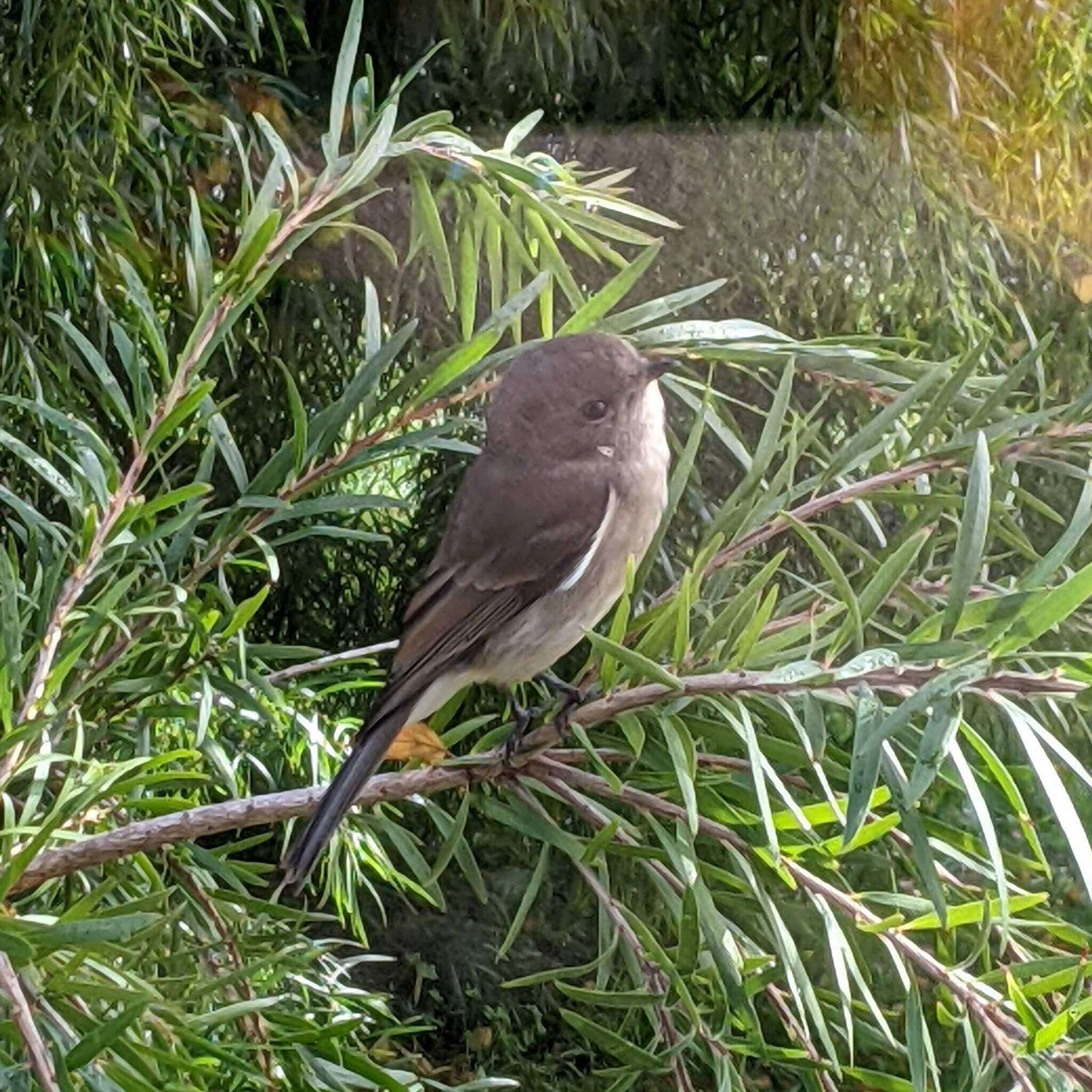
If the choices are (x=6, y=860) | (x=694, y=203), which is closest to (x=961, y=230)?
(x=694, y=203)

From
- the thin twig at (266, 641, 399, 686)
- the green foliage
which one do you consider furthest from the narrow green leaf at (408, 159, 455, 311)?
the thin twig at (266, 641, 399, 686)

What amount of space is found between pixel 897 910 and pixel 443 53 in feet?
1.71

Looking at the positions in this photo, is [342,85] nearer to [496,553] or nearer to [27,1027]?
[496,553]

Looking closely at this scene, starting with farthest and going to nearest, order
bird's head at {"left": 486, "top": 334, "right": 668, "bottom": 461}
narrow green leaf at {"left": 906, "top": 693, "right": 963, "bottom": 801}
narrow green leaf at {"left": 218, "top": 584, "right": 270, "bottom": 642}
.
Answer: bird's head at {"left": 486, "top": 334, "right": 668, "bottom": 461} → narrow green leaf at {"left": 218, "top": 584, "right": 270, "bottom": 642} → narrow green leaf at {"left": 906, "top": 693, "right": 963, "bottom": 801}

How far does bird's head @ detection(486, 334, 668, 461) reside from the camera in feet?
1.51

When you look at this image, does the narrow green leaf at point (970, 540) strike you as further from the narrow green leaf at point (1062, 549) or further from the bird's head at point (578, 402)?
the bird's head at point (578, 402)

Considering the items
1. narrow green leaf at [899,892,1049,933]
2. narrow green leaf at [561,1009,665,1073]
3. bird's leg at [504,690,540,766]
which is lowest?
narrow green leaf at [561,1009,665,1073]

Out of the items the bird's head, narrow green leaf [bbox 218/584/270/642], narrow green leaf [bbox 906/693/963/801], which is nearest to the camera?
narrow green leaf [bbox 906/693/963/801]

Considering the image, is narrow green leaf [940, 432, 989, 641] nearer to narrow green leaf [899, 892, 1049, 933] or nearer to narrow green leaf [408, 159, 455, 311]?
narrow green leaf [899, 892, 1049, 933]

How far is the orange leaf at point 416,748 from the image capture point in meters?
0.41

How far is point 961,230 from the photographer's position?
2.32 feet

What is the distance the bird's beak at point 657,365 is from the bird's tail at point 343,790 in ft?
0.47

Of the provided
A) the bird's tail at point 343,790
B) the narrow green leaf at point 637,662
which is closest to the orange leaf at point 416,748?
the bird's tail at point 343,790

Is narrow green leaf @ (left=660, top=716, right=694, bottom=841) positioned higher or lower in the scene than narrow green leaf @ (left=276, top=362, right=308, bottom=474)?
lower
